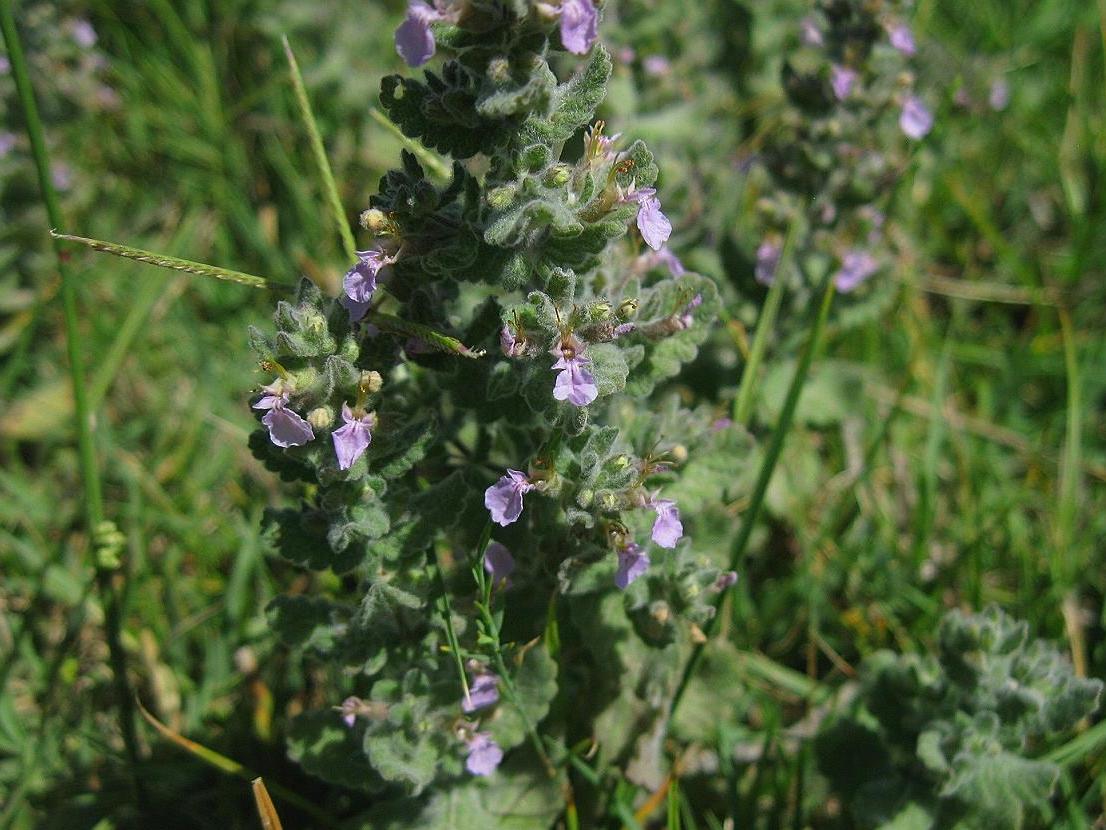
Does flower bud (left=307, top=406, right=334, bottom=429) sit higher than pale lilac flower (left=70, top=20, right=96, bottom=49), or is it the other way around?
flower bud (left=307, top=406, right=334, bottom=429)

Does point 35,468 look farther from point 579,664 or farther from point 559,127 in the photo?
point 559,127

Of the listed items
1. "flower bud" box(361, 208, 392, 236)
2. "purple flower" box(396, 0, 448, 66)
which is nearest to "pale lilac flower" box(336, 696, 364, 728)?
"flower bud" box(361, 208, 392, 236)

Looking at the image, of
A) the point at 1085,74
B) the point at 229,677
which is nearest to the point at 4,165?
the point at 229,677

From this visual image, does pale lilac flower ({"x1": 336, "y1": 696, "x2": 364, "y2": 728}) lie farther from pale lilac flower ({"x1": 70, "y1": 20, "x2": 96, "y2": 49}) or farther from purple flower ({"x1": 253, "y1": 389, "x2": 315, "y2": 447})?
pale lilac flower ({"x1": 70, "y1": 20, "x2": 96, "y2": 49})

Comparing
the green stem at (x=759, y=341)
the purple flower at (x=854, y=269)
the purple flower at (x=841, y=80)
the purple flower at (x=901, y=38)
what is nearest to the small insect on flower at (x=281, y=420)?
the green stem at (x=759, y=341)

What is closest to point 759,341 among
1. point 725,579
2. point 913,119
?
point 725,579

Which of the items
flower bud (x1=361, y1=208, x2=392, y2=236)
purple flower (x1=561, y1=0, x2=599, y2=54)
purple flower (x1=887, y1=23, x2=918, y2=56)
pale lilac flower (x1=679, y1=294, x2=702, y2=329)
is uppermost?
purple flower (x1=561, y1=0, x2=599, y2=54)

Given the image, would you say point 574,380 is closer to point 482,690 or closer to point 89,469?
point 482,690
